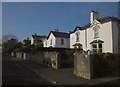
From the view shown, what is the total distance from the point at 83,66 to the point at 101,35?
14526 mm

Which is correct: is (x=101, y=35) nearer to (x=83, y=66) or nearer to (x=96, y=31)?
(x=96, y=31)

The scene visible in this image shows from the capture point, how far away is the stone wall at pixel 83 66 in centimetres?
1379

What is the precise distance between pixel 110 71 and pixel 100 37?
1381 centimetres

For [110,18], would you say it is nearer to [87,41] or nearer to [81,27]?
[87,41]

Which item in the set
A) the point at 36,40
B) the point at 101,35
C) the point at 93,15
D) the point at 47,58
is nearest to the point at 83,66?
the point at 47,58

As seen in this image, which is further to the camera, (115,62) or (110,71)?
(115,62)

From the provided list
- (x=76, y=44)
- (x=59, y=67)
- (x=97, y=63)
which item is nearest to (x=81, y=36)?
(x=76, y=44)

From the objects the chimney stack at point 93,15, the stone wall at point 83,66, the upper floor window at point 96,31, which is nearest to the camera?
the stone wall at point 83,66

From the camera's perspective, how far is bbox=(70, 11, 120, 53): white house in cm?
2671

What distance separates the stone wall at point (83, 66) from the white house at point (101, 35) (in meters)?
11.9

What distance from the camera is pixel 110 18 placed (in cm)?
2736

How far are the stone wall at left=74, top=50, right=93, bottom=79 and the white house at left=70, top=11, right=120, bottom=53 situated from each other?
467 inches

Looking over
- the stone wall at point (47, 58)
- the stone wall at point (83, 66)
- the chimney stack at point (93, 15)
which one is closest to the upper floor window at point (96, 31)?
the chimney stack at point (93, 15)

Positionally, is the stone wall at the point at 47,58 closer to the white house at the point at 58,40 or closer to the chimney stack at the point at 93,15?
the chimney stack at the point at 93,15
